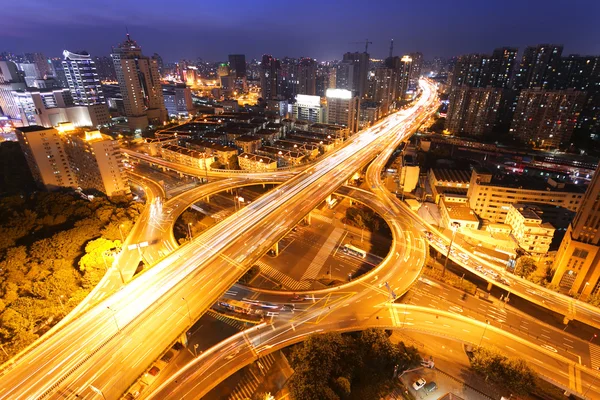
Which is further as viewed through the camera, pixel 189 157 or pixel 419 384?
pixel 189 157

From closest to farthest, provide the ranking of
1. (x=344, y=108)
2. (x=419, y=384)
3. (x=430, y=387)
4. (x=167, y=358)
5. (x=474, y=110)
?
(x=430, y=387) < (x=419, y=384) < (x=167, y=358) < (x=474, y=110) < (x=344, y=108)

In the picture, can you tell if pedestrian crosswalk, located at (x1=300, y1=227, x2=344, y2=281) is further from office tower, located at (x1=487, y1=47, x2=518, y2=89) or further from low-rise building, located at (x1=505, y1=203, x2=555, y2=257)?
office tower, located at (x1=487, y1=47, x2=518, y2=89)

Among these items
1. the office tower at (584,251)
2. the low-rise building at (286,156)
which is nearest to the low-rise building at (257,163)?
the low-rise building at (286,156)

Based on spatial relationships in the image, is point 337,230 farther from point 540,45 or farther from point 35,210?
point 540,45

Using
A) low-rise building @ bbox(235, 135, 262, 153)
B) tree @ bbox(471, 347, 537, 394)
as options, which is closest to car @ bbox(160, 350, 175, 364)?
tree @ bbox(471, 347, 537, 394)

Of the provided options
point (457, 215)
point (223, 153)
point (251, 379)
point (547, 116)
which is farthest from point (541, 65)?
point (251, 379)

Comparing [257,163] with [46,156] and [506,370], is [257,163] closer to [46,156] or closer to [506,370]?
[46,156]
